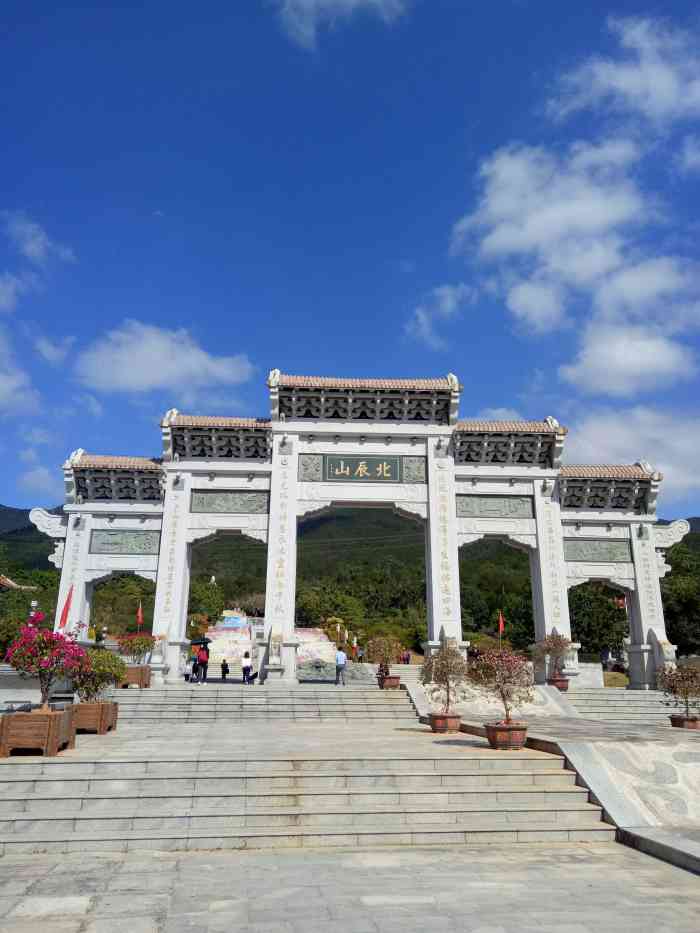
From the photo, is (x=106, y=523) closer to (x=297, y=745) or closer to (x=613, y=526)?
(x=297, y=745)

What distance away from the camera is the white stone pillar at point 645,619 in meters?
18.4

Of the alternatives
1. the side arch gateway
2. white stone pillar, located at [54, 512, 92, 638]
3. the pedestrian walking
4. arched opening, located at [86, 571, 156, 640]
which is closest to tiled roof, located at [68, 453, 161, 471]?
the side arch gateway

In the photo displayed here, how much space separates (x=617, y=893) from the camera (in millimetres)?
4363

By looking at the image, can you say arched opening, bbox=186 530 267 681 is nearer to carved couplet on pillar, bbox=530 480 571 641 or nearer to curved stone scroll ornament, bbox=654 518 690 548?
carved couplet on pillar, bbox=530 480 571 641

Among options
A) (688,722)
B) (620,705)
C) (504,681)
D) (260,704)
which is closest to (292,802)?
(504,681)

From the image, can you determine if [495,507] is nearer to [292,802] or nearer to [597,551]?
[597,551]

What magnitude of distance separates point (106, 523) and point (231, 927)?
16.8 meters

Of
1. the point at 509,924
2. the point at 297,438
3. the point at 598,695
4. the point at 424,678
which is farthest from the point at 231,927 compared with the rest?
the point at 297,438

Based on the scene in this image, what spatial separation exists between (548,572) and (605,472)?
147 inches

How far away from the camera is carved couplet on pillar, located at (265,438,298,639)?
17.8 m

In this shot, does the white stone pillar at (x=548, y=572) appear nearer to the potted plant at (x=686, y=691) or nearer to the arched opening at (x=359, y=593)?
the arched opening at (x=359, y=593)

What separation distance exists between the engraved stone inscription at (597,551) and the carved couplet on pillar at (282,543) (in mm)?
8453

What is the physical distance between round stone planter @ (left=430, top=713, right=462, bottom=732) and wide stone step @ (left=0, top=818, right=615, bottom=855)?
4583 millimetres

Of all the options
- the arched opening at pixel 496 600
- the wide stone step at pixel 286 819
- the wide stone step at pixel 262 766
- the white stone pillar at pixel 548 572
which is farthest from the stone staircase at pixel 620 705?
the arched opening at pixel 496 600
